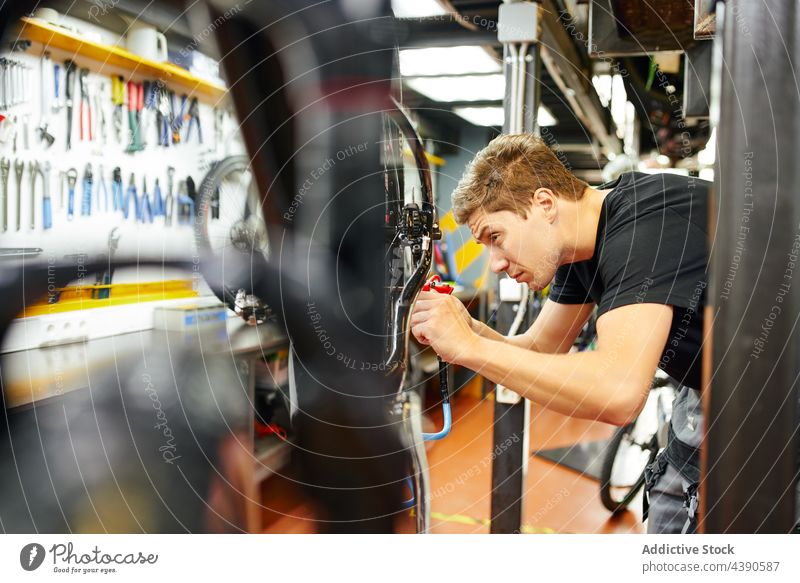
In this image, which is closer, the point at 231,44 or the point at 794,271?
the point at 794,271

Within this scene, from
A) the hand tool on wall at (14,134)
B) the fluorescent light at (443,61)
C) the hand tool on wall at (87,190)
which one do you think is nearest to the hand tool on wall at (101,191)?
the hand tool on wall at (87,190)

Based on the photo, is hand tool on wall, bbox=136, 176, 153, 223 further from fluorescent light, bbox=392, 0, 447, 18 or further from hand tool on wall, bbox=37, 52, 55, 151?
fluorescent light, bbox=392, 0, 447, 18

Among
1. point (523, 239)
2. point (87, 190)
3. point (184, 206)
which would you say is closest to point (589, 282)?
point (523, 239)

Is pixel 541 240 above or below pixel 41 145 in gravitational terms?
below

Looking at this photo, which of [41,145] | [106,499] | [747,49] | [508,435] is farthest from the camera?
[508,435]

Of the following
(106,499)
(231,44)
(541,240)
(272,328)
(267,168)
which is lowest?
(106,499)

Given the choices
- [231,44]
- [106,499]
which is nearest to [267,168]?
[231,44]

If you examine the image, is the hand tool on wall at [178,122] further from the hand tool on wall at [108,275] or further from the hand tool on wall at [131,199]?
the hand tool on wall at [108,275]

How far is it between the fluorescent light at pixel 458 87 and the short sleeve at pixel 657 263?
0.47 meters

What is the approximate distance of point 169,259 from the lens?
3.17ft

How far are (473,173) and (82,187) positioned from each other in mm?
601

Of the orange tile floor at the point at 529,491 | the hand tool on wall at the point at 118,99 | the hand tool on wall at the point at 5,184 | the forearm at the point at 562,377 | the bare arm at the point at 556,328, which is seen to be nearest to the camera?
the forearm at the point at 562,377

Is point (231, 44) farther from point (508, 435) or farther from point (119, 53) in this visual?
point (508, 435)

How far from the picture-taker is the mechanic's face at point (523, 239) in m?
0.94
